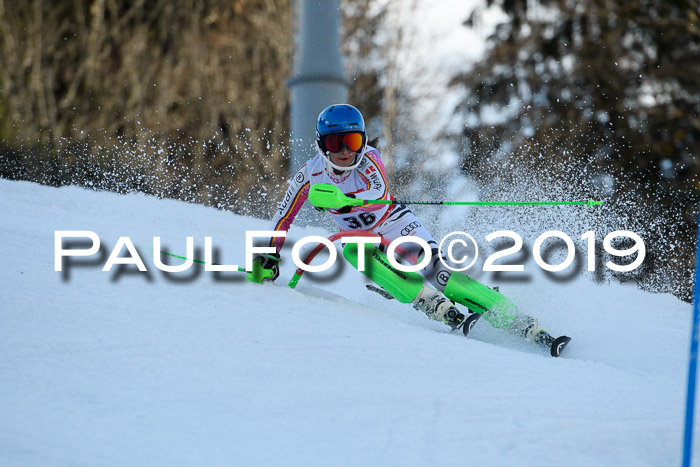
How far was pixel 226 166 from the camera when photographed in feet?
50.3

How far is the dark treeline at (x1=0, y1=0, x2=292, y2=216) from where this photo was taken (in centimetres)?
1273

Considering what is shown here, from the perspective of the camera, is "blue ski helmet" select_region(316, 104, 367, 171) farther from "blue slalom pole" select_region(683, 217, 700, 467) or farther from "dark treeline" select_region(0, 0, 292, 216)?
"dark treeline" select_region(0, 0, 292, 216)

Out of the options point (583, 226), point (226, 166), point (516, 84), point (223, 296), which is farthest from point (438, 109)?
point (223, 296)

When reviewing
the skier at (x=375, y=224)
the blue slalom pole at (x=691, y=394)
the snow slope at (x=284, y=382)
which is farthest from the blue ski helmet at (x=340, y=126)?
the blue slalom pole at (x=691, y=394)

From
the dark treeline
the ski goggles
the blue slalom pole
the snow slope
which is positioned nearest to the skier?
the ski goggles

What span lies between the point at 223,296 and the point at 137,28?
43.8 ft

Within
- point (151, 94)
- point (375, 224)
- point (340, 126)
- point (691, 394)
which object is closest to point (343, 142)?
point (340, 126)

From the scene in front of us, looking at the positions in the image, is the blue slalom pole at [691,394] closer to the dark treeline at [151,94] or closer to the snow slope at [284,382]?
the snow slope at [284,382]

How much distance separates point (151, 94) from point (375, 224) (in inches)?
478

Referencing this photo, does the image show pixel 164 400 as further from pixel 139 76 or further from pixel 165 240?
pixel 139 76

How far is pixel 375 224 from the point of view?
4.44 m

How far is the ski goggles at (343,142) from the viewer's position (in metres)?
4.11

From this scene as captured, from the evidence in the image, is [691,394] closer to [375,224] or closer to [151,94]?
[375,224]

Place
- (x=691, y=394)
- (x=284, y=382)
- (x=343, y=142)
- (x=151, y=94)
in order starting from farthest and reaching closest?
1. (x=151, y=94)
2. (x=343, y=142)
3. (x=284, y=382)
4. (x=691, y=394)
